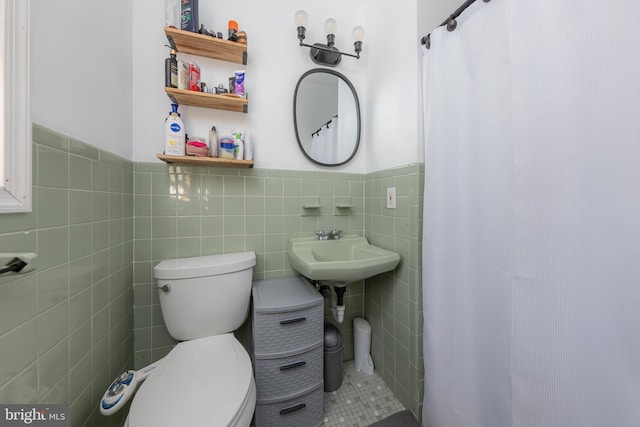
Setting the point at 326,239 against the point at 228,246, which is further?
the point at 326,239

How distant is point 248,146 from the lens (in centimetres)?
121

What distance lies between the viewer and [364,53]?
150cm

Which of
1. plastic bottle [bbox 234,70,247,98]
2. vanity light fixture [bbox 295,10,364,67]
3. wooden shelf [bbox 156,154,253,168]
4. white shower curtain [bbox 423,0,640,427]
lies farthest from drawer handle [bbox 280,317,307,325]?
vanity light fixture [bbox 295,10,364,67]

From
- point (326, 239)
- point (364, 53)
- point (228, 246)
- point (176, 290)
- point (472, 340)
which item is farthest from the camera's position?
point (364, 53)

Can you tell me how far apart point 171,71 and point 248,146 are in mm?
484

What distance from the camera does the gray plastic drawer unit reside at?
0.99m

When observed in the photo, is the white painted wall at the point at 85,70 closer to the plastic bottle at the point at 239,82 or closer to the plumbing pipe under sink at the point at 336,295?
the plastic bottle at the point at 239,82

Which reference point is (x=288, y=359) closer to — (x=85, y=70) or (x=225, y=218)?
(x=225, y=218)

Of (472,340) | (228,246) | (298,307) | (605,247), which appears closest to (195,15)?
(228,246)

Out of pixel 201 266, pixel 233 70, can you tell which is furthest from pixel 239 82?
pixel 201 266

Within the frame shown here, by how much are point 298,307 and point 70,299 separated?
2.64 feet

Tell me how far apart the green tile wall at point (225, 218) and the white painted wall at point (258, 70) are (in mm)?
123

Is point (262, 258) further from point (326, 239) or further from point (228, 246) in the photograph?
point (326, 239)

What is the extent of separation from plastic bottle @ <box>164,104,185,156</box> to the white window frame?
20.6 inches
